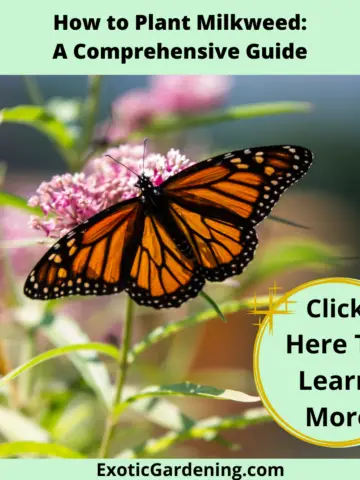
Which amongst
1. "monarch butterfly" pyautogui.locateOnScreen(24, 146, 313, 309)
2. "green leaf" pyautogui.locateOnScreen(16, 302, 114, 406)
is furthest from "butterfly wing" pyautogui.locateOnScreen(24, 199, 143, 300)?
"green leaf" pyautogui.locateOnScreen(16, 302, 114, 406)

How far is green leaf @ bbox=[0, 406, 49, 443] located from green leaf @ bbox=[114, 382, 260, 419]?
140 millimetres

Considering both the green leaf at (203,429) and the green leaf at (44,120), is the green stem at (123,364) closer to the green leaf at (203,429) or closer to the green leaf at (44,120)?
the green leaf at (203,429)

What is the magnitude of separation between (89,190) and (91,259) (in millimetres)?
84

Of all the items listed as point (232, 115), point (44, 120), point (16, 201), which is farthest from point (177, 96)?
point (16, 201)

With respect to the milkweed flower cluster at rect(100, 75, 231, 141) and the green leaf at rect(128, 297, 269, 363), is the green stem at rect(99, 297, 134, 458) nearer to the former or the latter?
the green leaf at rect(128, 297, 269, 363)

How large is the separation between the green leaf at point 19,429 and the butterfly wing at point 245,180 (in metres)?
0.37

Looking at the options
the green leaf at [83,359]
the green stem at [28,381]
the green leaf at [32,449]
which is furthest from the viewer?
the green stem at [28,381]

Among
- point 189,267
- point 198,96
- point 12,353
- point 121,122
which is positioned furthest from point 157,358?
point 198,96

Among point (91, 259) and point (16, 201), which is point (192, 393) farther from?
point (16, 201)

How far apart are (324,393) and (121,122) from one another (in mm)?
804

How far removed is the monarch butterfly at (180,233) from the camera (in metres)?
0.76

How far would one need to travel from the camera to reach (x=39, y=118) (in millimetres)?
920

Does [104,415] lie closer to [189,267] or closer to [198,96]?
[189,267]
